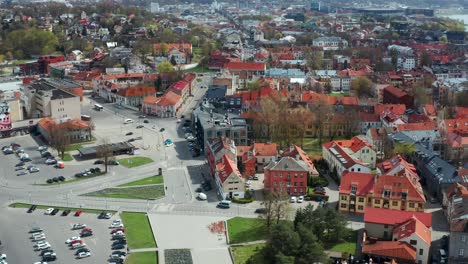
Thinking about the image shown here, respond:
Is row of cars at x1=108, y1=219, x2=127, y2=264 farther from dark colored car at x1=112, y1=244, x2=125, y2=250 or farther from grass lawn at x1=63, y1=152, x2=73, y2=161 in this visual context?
grass lawn at x1=63, y1=152, x2=73, y2=161

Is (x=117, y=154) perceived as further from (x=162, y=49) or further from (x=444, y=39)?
(x=444, y=39)

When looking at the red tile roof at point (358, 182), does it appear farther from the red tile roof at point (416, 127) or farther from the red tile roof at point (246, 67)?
the red tile roof at point (246, 67)

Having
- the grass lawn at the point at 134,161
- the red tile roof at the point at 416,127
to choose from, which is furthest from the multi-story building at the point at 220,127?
the red tile roof at the point at 416,127

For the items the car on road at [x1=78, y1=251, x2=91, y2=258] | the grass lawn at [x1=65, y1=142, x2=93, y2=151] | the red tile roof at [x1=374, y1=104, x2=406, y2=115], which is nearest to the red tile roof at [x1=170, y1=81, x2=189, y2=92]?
the grass lawn at [x1=65, y1=142, x2=93, y2=151]

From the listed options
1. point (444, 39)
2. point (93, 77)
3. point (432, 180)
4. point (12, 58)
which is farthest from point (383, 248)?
point (444, 39)

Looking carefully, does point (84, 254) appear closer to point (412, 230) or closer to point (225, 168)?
point (225, 168)

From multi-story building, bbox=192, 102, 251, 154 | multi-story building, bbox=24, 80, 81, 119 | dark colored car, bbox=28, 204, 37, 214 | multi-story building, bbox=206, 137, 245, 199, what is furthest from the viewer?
multi-story building, bbox=24, 80, 81, 119
